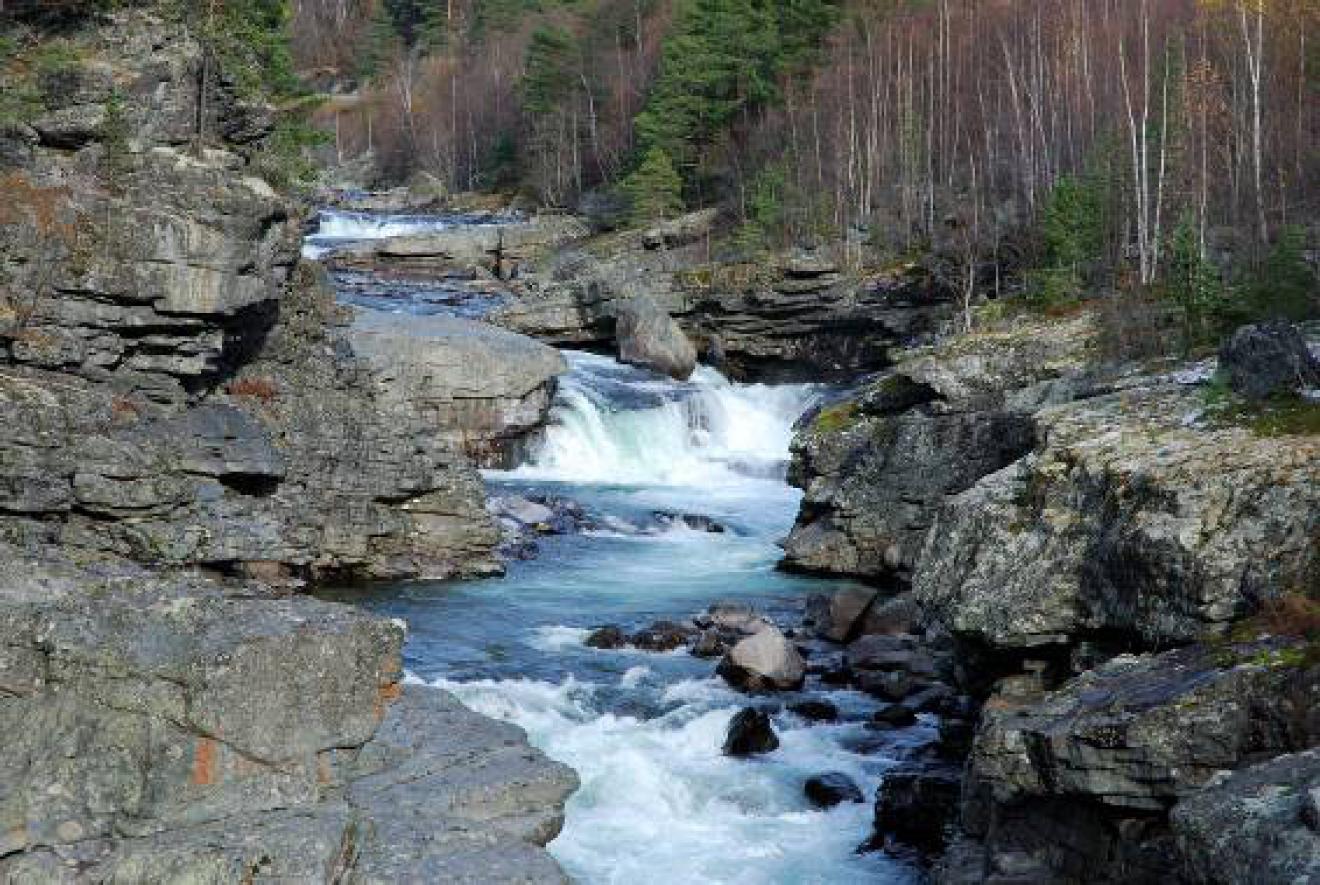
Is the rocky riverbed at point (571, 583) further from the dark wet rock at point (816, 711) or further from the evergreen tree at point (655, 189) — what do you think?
the evergreen tree at point (655, 189)

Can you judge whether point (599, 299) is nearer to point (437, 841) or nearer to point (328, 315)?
point (328, 315)

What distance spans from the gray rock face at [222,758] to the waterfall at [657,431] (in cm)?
2590

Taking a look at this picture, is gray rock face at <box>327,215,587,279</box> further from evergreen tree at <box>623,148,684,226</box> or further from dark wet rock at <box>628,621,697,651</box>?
dark wet rock at <box>628,621,697,651</box>

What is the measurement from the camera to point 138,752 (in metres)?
8.87

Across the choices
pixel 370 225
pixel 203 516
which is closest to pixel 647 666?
pixel 203 516

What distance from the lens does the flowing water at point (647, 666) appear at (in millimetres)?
14812

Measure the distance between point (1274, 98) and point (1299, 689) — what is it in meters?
32.8

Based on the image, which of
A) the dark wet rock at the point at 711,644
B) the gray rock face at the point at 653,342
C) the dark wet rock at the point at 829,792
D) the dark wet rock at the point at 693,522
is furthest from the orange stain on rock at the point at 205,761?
the gray rock face at the point at 653,342

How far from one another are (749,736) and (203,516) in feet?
37.4

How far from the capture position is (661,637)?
22.0 m

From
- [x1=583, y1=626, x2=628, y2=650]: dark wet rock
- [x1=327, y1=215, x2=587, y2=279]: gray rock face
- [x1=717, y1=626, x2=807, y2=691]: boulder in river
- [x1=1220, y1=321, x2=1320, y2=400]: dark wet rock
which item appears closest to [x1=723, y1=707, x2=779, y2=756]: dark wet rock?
[x1=717, y1=626, x2=807, y2=691]: boulder in river

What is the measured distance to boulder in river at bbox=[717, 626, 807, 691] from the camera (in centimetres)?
1958

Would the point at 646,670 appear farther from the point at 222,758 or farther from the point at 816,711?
the point at 222,758

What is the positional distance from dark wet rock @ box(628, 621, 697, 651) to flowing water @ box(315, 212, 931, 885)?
1.28ft
